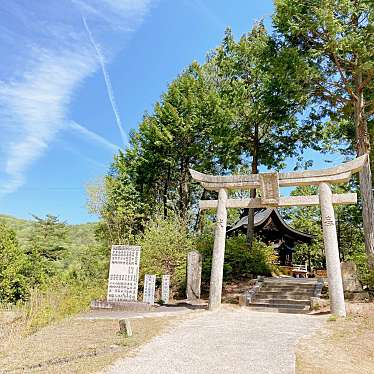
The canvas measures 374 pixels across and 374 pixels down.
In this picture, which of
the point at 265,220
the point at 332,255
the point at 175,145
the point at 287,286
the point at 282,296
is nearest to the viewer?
the point at 332,255

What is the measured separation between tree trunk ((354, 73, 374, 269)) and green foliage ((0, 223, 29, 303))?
15921 mm

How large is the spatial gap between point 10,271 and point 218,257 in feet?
41.1

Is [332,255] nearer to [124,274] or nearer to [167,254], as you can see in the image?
[124,274]

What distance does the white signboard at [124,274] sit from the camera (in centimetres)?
1188

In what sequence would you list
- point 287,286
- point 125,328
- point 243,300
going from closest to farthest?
point 125,328
point 243,300
point 287,286

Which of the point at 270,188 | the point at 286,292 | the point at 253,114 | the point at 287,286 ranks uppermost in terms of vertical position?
the point at 253,114

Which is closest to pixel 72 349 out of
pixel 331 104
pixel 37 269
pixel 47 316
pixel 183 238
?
pixel 47 316

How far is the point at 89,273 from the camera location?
2291cm

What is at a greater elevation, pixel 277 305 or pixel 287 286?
pixel 287 286

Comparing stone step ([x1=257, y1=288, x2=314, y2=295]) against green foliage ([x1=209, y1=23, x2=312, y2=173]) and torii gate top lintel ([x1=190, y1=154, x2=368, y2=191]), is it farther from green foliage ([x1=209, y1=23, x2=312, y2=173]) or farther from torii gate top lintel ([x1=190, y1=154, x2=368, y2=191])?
green foliage ([x1=209, y1=23, x2=312, y2=173])

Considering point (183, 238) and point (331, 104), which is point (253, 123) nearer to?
point (331, 104)

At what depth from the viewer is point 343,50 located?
484 inches

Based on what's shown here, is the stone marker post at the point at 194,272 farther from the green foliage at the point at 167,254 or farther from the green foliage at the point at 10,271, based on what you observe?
the green foliage at the point at 10,271

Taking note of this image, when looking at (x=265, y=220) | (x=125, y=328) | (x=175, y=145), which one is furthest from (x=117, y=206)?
(x=125, y=328)
